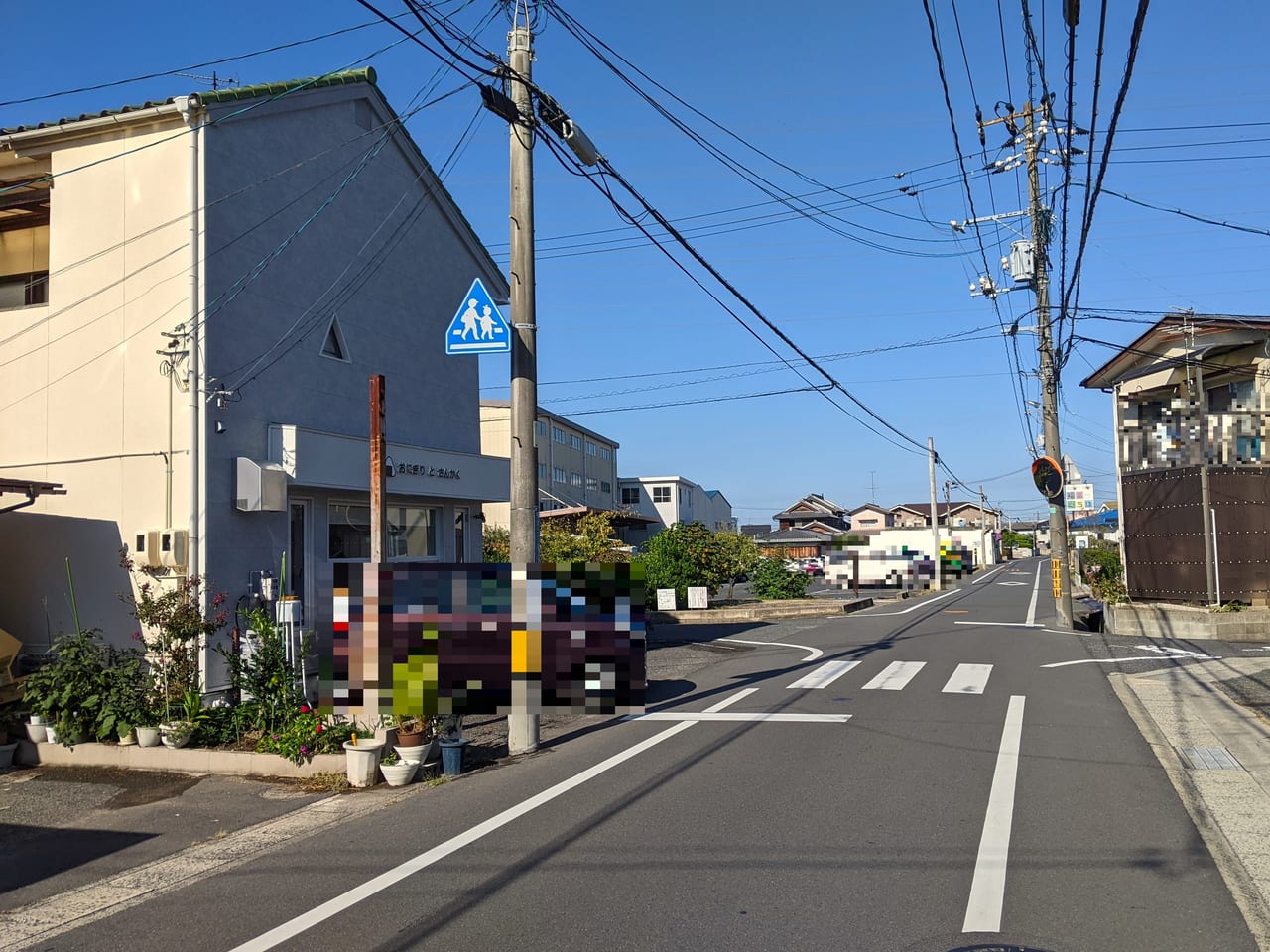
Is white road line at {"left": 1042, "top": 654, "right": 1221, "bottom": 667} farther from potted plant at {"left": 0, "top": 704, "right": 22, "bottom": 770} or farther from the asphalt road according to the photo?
potted plant at {"left": 0, "top": 704, "right": 22, "bottom": 770}

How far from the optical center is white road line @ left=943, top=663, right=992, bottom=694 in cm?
1365

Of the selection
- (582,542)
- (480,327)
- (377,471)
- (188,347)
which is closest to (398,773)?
(377,471)

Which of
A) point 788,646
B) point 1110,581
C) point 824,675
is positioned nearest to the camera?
point 824,675

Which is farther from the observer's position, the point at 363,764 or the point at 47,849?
the point at 363,764

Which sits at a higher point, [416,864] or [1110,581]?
[1110,581]

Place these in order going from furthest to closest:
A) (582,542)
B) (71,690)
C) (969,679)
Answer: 1. (582,542)
2. (969,679)
3. (71,690)

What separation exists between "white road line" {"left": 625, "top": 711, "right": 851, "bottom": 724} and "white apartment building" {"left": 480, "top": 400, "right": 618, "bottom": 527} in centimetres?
3059

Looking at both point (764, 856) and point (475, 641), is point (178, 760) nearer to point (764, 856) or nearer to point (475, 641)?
point (475, 641)

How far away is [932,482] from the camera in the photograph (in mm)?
50344

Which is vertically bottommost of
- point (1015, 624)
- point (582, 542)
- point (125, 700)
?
point (1015, 624)

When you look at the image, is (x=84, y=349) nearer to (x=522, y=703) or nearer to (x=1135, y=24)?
(x=522, y=703)

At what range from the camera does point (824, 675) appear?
1536 centimetres

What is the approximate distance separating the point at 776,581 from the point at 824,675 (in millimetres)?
17202

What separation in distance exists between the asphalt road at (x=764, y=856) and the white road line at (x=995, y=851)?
0.02 m
